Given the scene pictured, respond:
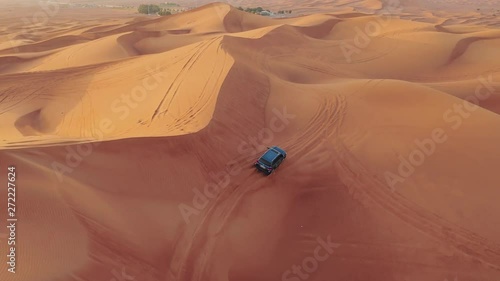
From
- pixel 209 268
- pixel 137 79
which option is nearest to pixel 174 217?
pixel 209 268

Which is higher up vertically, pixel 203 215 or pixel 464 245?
pixel 203 215

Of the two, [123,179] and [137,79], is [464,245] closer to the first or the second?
[123,179]

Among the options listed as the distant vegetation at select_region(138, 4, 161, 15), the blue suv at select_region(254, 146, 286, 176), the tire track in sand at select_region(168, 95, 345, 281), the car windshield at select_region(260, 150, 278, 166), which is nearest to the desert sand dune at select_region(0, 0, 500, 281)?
the tire track in sand at select_region(168, 95, 345, 281)

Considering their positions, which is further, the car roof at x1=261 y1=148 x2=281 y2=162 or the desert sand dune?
the car roof at x1=261 y1=148 x2=281 y2=162

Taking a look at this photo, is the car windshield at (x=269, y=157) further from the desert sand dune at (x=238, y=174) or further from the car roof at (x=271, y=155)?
the desert sand dune at (x=238, y=174)

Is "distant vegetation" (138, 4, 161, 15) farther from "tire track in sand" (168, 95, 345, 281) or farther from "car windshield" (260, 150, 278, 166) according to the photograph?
"car windshield" (260, 150, 278, 166)

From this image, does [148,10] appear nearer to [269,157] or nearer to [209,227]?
[269,157]
